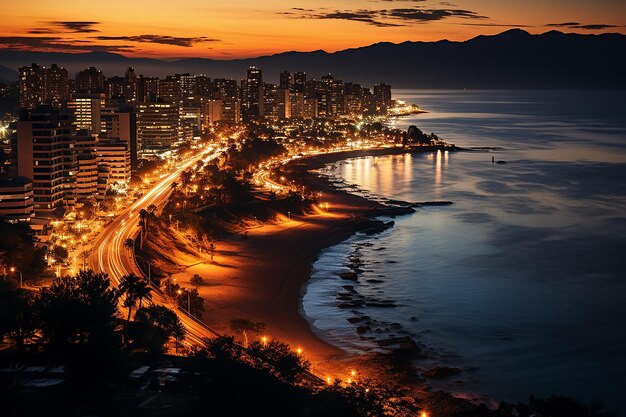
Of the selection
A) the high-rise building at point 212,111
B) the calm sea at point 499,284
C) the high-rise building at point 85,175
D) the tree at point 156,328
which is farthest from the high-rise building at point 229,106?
the tree at point 156,328

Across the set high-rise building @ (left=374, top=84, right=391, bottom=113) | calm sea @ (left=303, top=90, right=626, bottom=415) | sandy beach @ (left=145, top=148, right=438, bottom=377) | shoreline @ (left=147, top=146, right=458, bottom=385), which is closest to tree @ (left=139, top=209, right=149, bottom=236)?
sandy beach @ (left=145, top=148, right=438, bottom=377)

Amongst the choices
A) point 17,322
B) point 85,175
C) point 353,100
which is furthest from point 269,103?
point 17,322

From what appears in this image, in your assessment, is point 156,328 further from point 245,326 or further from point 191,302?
point 191,302

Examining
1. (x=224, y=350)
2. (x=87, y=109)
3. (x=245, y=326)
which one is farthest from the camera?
(x=87, y=109)

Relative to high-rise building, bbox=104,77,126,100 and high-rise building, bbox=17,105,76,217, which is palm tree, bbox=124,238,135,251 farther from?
high-rise building, bbox=104,77,126,100

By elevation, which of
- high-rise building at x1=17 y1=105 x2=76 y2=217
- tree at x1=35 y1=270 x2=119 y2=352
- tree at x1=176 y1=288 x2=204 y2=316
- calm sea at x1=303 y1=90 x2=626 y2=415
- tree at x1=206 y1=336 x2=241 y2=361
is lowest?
calm sea at x1=303 y1=90 x2=626 y2=415

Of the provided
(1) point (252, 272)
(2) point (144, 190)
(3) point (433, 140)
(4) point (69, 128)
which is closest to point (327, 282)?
(1) point (252, 272)
